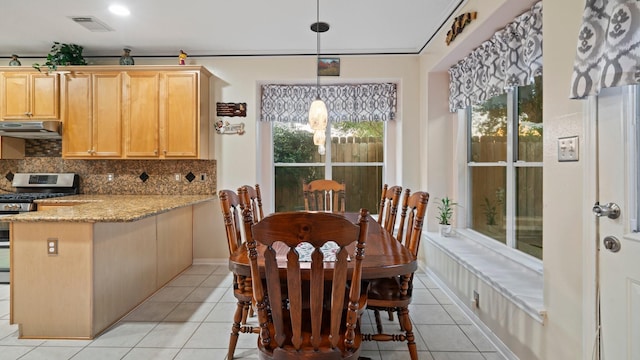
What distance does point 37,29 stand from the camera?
323 centimetres

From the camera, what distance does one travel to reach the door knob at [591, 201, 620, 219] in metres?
1.28

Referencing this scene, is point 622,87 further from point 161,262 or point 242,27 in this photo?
point 161,262

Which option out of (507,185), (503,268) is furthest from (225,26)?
(503,268)

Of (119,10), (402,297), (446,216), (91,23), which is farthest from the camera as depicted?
(446,216)

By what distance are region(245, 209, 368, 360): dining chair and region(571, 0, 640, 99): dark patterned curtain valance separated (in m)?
1.04

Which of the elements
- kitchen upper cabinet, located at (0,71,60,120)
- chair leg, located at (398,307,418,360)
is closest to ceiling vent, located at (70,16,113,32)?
kitchen upper cabinet, located at (0,71,60,120)

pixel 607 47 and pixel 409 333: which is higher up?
pixel 607 47

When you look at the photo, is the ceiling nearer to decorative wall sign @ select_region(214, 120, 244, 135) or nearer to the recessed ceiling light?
the recessed ceiling light

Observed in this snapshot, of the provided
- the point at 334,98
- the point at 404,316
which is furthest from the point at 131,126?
the point at 404,316

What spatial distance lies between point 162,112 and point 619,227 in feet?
12.8

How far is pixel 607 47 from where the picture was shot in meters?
1.21

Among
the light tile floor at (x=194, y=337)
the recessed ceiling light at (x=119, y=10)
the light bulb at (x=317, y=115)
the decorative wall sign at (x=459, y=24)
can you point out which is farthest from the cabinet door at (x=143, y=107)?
the decorative wall sign at (x=459, y=24)

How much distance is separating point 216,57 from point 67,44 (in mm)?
1610

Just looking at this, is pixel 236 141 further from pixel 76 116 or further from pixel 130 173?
pixel 76 116
